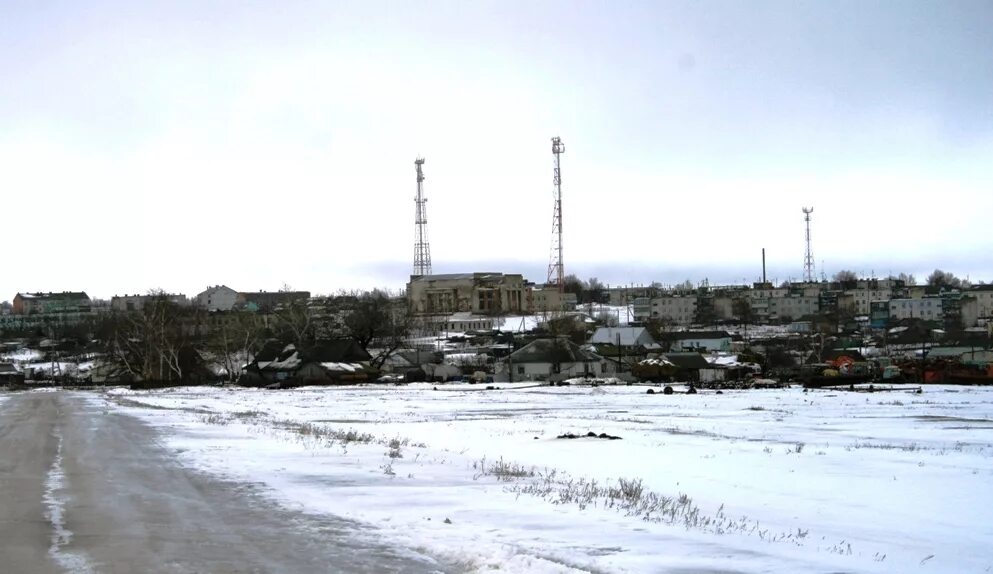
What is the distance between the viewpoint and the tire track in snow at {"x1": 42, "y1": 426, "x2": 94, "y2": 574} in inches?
370

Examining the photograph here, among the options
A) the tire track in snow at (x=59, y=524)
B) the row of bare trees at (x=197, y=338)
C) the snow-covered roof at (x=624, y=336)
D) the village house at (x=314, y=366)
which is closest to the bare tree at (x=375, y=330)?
the row of bare trees at (x=197, y=338)

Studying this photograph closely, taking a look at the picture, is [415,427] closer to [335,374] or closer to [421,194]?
[335,374]

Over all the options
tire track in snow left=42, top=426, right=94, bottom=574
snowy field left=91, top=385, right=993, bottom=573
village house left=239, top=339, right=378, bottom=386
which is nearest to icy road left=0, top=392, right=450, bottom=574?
tire track in snow left=42, top=426, right=94, bottom=574

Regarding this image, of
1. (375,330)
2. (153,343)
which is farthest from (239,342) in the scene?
(153,343)

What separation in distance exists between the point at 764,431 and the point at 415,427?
1138 centimetres

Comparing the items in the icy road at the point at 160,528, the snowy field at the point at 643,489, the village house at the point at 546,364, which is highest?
the icy road at the point at 160,528

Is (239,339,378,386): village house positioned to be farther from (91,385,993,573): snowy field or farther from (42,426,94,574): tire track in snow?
(42,426,94,574): tire track in snow

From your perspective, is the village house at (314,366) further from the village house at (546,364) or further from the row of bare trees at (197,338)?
the village house at (546,364)

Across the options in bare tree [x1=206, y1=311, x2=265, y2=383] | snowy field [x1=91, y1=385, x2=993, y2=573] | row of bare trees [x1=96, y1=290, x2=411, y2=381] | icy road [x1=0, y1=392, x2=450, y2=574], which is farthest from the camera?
bare tree [x1=206, y1=311, x2=265, y2=383]

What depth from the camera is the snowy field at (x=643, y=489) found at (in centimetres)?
1038

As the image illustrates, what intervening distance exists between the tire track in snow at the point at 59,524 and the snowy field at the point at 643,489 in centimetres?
261

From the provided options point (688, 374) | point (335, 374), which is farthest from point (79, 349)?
point (688, 374)

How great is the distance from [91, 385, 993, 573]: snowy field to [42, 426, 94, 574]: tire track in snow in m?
2.61

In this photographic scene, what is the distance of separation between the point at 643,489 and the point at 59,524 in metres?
8.92
